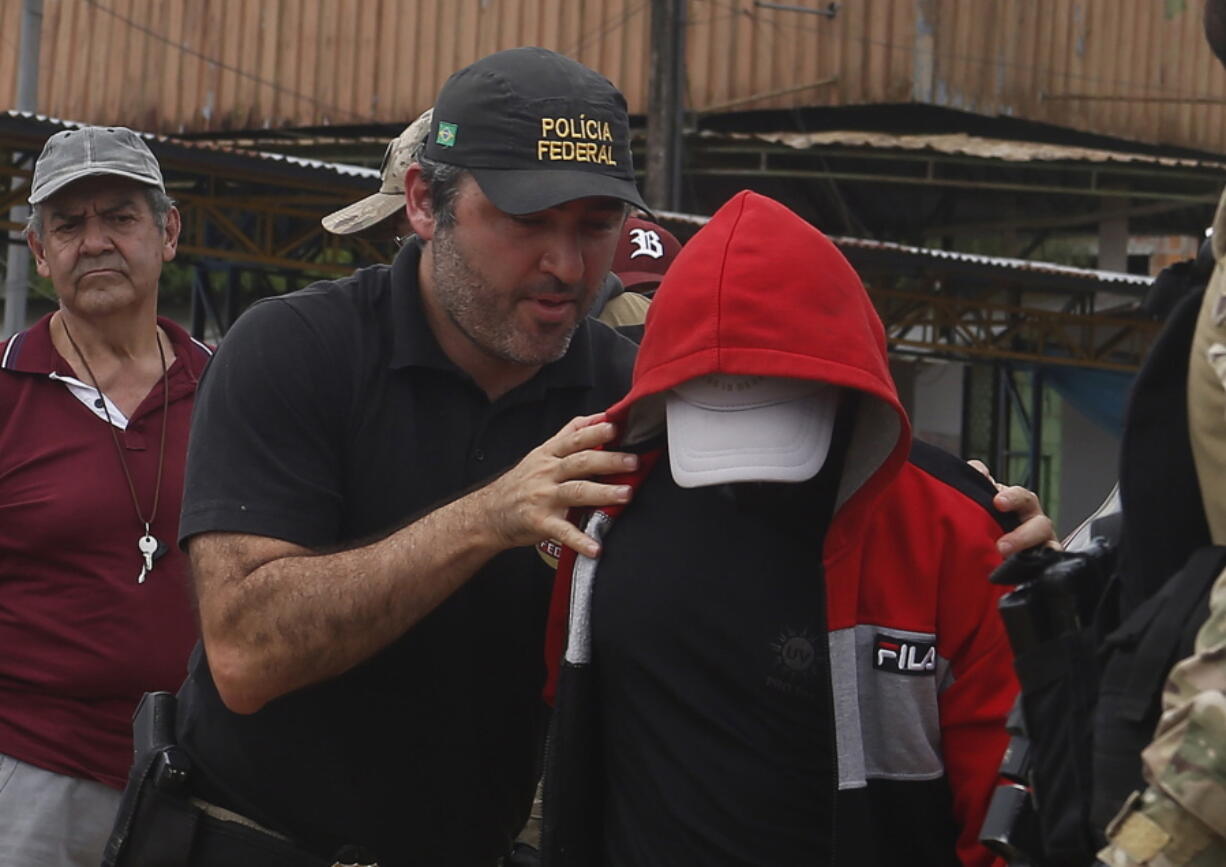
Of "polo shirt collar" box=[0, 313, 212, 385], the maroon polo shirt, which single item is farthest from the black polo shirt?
"polo shirt collar" box=[0, 313, 212, 385]

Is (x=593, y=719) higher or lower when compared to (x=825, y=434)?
lower

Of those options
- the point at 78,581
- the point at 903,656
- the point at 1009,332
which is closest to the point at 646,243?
the point at 78,581

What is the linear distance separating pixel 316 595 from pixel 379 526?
9.6 inches

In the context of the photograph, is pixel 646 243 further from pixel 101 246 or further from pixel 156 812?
pixel 156 812

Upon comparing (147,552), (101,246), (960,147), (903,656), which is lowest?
(147,552)

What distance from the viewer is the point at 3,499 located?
4172 mm

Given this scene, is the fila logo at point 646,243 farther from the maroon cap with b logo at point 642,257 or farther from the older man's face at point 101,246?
the older man's face at point 101,246

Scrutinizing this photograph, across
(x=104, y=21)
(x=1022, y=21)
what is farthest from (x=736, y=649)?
(x=104, y=21)

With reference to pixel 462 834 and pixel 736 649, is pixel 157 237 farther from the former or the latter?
pixel 736 649

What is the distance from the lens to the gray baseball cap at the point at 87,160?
14.8 ft

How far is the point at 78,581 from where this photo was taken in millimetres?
4180

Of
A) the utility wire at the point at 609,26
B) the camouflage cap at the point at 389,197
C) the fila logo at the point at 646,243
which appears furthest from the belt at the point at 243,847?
the utility wire at the point at 609,26

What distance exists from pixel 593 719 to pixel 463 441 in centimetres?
59

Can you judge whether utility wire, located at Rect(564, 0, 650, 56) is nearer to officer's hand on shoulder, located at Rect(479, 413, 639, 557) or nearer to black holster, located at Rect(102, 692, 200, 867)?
black holster, located at Rect(102, 692, 200, 867)
